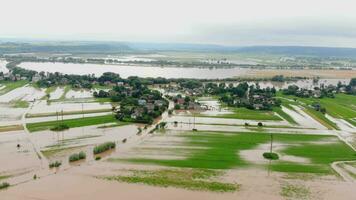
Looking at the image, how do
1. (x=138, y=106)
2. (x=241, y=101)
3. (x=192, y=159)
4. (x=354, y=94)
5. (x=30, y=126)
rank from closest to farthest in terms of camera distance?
1. (x=192, y=159)
2. (x=30, y=126)
3. (x=138, y=106)
4. (x=241, y=101)
5. (x=354, y=94)

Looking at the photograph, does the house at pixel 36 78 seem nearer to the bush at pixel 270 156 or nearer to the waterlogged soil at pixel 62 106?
the waterlogged soil at pixel 62 106

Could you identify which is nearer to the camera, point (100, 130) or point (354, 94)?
point (100, 130)

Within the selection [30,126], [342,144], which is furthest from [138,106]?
[342,144]

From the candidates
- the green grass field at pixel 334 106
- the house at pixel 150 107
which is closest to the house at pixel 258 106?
the green grass field at pixel 334 106

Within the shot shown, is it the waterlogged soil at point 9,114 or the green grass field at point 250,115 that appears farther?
the green grass field at point 250,115

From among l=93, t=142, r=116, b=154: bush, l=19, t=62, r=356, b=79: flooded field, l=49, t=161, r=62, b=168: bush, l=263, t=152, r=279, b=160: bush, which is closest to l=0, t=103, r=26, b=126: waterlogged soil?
l=93, t=142, r=116, b=154: bush

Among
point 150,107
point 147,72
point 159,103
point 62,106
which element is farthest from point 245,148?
point 147,72

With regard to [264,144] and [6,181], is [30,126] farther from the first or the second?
[264,144]

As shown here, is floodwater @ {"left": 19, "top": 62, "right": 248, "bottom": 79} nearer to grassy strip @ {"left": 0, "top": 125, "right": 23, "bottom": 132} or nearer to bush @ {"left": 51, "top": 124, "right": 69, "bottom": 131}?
grassy strip @ {"left": 0, "top": 125, "right": 23, "bottom": 132}
